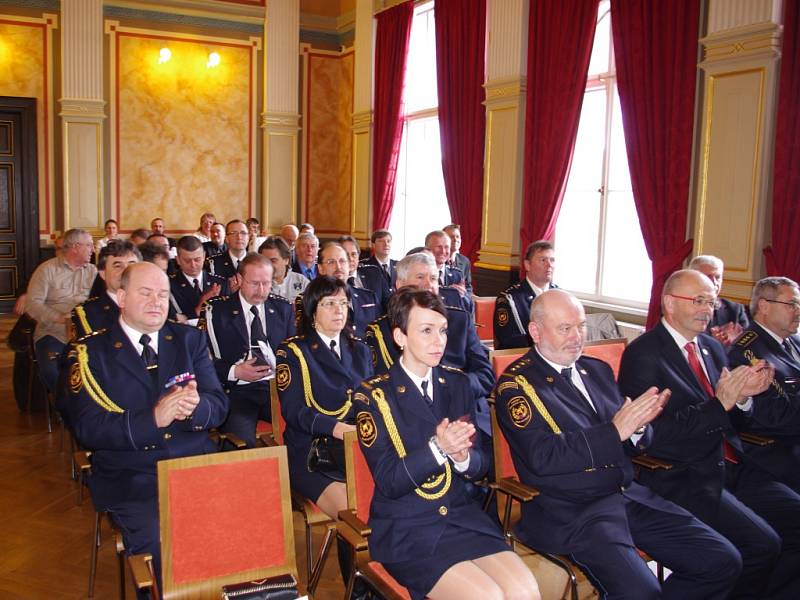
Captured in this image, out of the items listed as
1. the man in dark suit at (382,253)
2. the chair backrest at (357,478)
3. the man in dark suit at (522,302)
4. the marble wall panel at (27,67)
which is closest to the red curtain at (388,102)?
the man in dark suit at (382,253)

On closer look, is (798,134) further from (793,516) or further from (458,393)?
(458,393)

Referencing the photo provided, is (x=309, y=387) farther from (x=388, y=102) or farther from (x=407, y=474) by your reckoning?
(x=388, y=102)

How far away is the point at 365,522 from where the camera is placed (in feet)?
8.18

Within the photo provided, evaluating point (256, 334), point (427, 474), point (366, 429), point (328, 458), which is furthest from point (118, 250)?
point (427, 474)

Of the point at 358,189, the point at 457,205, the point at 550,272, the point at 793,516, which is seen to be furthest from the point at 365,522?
the point at 358,189

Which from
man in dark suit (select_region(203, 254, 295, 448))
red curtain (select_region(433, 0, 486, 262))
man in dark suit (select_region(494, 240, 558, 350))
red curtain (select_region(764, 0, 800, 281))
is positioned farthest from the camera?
red curtain (select_region(433, 0, 486, 262))

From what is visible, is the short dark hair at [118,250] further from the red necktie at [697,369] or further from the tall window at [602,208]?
the tall window at [602,208]

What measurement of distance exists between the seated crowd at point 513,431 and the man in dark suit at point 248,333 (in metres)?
0.19

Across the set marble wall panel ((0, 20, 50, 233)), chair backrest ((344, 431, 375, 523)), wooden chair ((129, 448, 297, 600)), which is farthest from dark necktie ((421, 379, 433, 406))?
marble wall panel ((0, 20, 50, 233))

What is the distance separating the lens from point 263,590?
7.05 ft

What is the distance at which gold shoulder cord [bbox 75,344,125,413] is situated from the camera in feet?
8.89

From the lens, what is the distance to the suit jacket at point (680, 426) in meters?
2.86

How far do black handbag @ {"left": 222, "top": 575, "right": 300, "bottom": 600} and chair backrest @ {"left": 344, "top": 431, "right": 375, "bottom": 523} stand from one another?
367mm

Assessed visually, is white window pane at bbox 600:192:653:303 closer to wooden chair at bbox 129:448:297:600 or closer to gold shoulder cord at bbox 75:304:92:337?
gold shoulder cord at bbox 75:304:92:337
